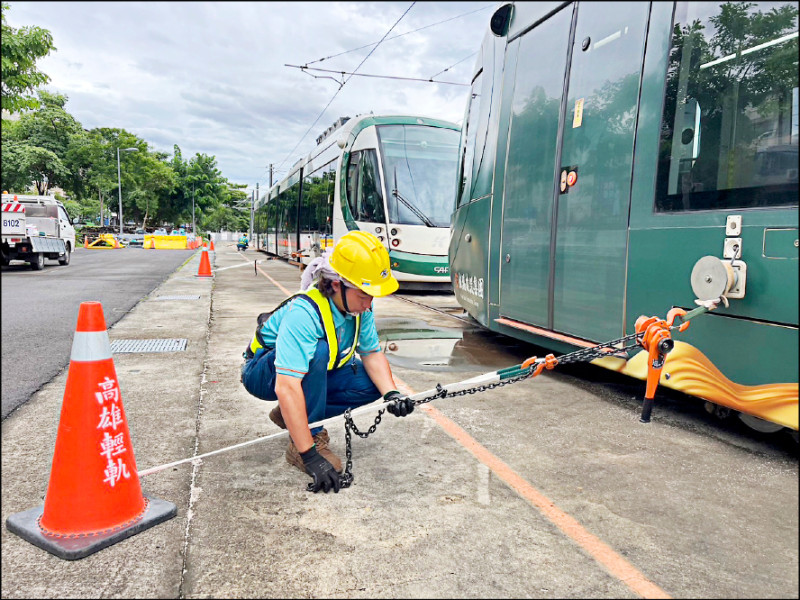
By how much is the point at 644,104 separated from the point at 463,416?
2157 mm

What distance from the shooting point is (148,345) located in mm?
6055

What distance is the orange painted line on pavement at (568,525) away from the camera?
1997 mm

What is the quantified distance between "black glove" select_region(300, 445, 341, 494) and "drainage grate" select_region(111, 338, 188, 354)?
361cm

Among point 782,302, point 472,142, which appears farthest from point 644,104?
point 472,142

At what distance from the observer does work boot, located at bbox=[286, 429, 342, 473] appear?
2.93m

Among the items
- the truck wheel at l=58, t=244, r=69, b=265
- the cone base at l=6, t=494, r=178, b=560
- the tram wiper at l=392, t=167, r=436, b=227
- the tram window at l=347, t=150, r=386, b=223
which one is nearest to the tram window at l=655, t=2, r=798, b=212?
the cone base at l=6, t=494, r=178, b=560

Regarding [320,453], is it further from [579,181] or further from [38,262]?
[38,262]

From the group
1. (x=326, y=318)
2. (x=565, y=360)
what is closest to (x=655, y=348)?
(x=565, y=360)

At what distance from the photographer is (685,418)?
148 inches

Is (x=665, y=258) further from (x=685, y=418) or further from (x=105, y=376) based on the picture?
(x=105, y=376)

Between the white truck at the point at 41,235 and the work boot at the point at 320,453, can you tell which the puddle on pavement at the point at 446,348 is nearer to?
the work boot at the point at 320,453

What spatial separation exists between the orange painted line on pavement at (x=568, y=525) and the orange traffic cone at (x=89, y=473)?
155 centimetres

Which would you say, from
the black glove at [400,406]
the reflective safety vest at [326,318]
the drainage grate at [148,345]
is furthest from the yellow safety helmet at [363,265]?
the drainage grate at [148,345]

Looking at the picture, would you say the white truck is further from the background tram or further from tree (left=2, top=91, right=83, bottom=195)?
tree (left=2, top=91, right=83, bottom=195)
